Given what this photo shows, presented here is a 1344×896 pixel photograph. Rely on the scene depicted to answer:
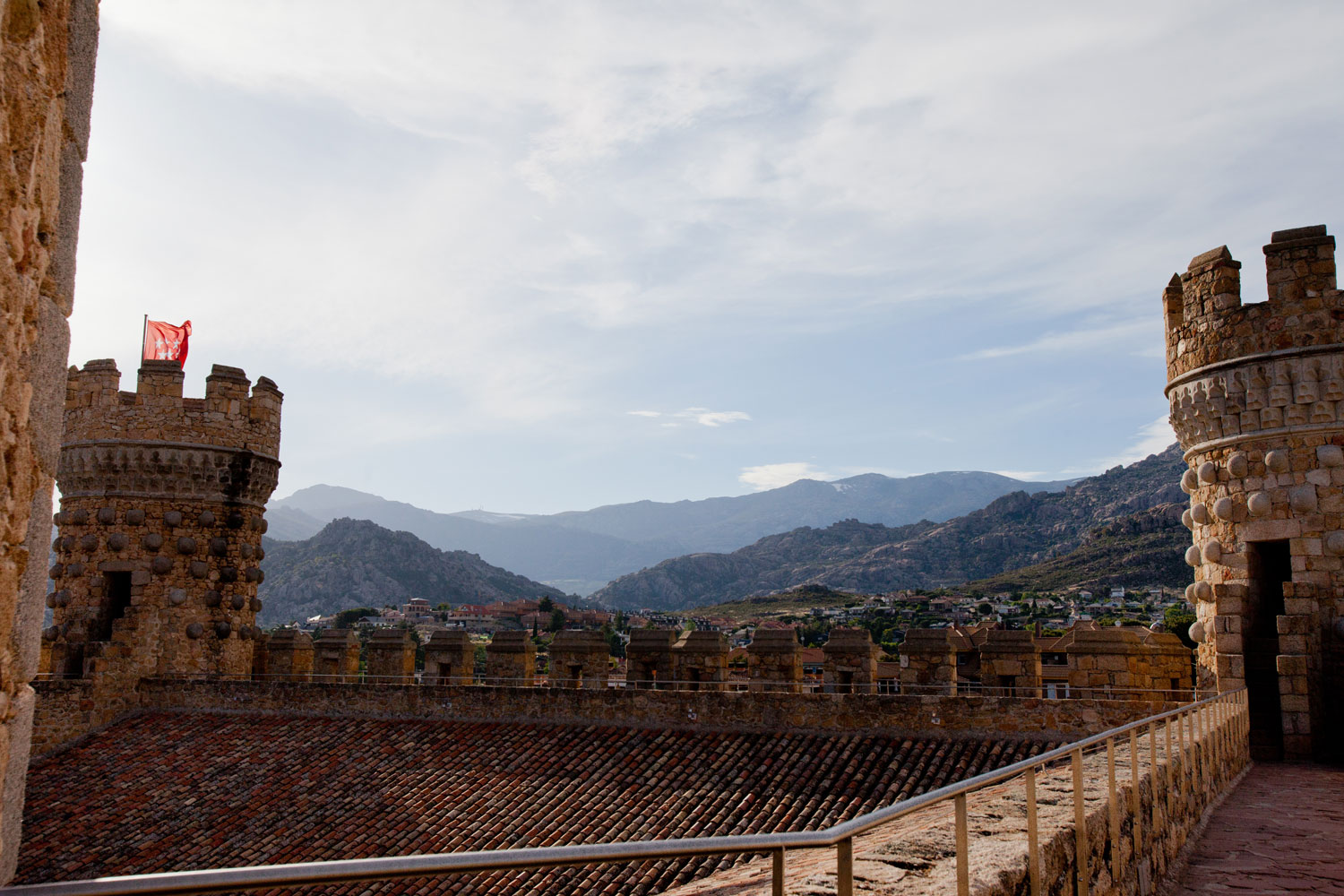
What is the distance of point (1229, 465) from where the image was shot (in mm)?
12008

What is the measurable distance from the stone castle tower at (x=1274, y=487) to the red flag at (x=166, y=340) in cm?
1851

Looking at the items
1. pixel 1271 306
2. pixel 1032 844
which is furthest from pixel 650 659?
pixel 1032 844

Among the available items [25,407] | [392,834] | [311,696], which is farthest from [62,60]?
[311,696]

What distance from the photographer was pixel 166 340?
19.4 metres

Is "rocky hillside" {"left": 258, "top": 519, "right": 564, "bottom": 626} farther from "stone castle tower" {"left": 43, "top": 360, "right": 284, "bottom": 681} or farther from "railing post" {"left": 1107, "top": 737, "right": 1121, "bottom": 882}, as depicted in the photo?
"railing post" {"left": 1107, "top": 737, "right": 1121, "bottom": 882}

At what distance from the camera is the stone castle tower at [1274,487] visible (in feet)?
36.3

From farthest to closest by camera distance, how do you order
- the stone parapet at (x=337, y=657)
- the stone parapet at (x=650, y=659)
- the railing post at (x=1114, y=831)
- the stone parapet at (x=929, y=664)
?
the stone parapet at (x=337, y=657), the stone parapet at (x=650, y=659), the stone parapet at (x=929, y=664), the railing post at (x=1114, y=831)

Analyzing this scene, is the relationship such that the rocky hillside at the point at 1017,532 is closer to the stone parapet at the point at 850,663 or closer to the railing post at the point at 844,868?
the stone parapet at the point at 850,663

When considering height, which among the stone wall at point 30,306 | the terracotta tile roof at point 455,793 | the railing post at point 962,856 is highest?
the stone wall at point 30,306

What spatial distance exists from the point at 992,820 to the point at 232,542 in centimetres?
1662

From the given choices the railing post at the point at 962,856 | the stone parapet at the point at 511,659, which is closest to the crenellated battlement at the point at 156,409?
the stone parapet at the point at 511,659

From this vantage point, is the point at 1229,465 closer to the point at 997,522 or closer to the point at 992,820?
the point at 992,820

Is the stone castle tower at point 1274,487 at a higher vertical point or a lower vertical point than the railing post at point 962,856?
higher

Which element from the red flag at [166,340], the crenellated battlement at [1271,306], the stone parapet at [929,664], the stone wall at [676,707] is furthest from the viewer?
the red flag at [166,340]
